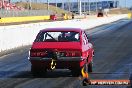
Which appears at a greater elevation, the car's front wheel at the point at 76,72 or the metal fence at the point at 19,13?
the car's front wheel at the point at 76,72

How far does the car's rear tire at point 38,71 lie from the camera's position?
45.5ft

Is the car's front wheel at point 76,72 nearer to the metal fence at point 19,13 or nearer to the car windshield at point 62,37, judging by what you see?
the car windshield at point 62,37

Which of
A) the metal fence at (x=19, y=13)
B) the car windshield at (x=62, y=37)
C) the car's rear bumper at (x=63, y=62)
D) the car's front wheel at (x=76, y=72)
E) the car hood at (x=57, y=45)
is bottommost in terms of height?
the metal fence at (x=19, y=13)

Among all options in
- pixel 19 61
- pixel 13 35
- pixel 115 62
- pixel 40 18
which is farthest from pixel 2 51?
pixel 40 18

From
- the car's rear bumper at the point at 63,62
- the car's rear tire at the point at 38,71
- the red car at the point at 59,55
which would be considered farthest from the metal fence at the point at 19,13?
the car's rear bumper at the point at 63,62

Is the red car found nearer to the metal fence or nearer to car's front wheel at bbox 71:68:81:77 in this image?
car's front wheel at bbox 71:68:81:77

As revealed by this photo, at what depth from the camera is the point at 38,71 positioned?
14.0m

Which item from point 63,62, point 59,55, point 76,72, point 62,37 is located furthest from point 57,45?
point 76,72

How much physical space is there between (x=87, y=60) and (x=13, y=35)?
46.7 ft

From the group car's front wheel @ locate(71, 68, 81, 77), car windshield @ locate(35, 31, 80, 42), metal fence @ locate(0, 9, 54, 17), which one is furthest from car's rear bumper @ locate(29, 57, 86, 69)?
metal fence @ locate(0, 9, 54, 17)

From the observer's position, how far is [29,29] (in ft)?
105

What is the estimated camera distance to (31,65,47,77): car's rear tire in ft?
45.5

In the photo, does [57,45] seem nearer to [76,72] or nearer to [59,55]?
[59,55]

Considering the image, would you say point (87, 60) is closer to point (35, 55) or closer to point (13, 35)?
point (35, 55)
